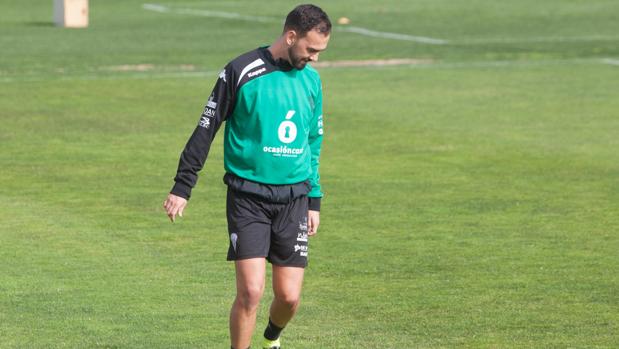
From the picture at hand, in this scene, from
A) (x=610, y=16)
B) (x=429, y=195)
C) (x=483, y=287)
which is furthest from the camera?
(x=610, y=16)

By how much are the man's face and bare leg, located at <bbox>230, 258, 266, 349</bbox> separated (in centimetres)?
117

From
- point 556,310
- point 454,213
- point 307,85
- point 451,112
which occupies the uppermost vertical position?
point 307,85

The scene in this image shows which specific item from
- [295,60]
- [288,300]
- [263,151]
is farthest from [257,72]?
[288,300]

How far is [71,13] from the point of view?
3919 cm

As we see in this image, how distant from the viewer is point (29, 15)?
44.9 metres

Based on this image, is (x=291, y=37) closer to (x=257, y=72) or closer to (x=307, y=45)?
(x=307, y=45)

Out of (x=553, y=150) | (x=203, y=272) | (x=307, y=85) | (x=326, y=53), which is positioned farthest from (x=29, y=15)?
(x=307, y=85)

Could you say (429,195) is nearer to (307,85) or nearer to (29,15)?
(307,85)

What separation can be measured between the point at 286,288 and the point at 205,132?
105 centimetres

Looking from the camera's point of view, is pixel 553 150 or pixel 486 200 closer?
pixel 486 200

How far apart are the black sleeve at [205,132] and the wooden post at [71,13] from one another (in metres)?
30.9

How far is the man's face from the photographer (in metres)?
8.30

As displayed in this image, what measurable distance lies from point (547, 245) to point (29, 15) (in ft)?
111

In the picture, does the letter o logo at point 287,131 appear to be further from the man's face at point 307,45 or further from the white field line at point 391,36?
the white field line at point 391,36
